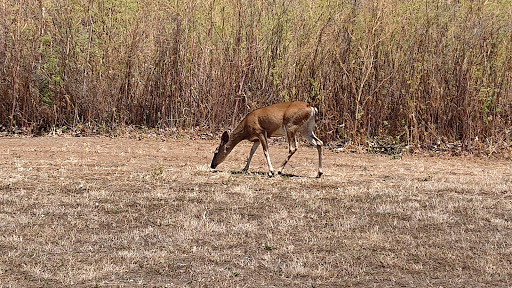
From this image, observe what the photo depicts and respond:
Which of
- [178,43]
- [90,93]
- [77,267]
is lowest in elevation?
[77,267]

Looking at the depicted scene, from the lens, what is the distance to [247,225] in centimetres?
862

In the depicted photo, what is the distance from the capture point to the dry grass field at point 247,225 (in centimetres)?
686

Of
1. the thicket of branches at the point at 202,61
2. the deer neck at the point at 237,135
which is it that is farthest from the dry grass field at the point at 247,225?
the thicket of branches at the point at 202,61

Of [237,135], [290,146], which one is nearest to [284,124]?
[290,146]

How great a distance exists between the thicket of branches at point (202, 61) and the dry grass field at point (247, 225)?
3.48 metres

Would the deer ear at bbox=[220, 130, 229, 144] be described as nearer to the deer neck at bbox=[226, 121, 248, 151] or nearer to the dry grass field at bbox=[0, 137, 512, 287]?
the deer neck at bbox=[226, 121, 248, 151]

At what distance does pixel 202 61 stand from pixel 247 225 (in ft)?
32.9

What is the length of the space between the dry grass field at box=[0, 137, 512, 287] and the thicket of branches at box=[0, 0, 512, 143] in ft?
11.4

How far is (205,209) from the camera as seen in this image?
31.4ft

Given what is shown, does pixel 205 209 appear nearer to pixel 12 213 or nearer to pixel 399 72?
pixel 12 213

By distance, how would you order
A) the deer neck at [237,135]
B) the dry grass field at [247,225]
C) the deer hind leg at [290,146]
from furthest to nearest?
the deer neck at [237,135]
the deer hind leg at [290,146]
the dry grass field at [247,225]

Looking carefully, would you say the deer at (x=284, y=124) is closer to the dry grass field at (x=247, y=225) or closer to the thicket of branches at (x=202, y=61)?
the dry grass field at (x=247, y=225)

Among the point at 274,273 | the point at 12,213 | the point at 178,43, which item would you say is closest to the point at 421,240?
the point at 274,273

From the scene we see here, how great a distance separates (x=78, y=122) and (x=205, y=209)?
9.55 metres
